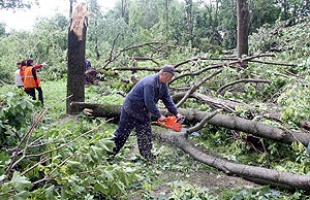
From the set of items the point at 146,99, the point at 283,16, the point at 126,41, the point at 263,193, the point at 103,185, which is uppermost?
the point at 283,16

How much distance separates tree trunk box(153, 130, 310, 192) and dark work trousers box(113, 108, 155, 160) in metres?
0.47

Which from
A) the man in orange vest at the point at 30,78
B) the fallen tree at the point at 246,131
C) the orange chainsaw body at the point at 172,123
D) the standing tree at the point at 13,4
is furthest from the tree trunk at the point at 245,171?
the standing tree at the point at 13,4

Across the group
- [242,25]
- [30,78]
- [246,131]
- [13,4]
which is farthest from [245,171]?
[13,4]

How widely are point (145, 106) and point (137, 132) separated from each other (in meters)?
0.39

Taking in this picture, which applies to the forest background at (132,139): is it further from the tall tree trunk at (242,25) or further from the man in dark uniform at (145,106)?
the tall tree trunk at (242,25)

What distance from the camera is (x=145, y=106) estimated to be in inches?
184

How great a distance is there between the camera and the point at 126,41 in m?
11.1

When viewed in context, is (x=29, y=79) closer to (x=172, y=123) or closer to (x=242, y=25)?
(x=172, y=123)

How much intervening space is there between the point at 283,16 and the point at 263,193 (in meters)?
19.1

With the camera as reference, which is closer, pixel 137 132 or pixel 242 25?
pixel 137 132

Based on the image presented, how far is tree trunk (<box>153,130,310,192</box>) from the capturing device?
12.0 feet

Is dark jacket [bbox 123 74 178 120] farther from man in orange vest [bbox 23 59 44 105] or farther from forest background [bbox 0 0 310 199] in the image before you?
man in orange vest [bbox 23 59 44 105]

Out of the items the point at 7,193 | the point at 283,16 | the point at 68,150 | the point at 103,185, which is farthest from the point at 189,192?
the point at 283,16

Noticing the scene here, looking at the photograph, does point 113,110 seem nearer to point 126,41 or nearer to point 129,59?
point 129,59
